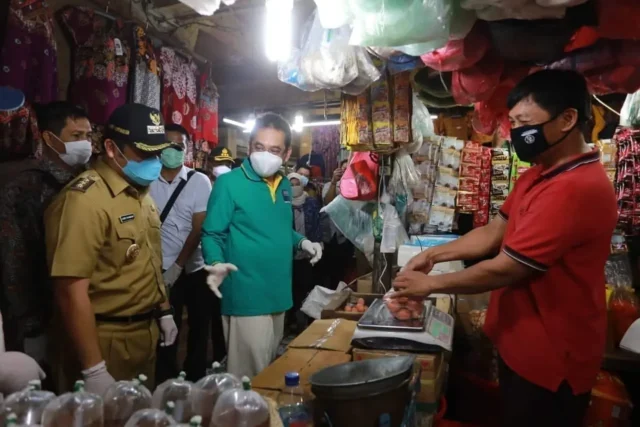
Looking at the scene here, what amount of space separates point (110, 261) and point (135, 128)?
584 mm

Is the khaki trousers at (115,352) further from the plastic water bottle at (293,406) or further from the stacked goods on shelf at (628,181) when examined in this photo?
the stacked goods on shelf at (628,181)

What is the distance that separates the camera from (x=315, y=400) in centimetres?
144

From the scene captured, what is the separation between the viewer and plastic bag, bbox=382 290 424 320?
7.13 feet

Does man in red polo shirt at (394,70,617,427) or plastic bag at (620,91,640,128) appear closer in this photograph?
man in red polo shirt at (394,70,617,427)

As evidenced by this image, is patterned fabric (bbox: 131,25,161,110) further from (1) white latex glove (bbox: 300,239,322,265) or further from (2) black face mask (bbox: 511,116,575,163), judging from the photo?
(2) black face mask (bbox: 511,116,575,163)

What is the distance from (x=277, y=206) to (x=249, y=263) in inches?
14.6

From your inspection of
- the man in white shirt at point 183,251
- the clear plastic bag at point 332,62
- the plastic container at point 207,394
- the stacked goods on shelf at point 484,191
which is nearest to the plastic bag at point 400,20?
the clear plastic bag at point 332,62

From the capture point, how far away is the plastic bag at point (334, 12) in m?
1.90

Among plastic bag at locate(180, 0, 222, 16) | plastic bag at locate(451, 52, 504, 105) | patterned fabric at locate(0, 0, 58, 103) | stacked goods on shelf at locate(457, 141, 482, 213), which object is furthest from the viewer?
stacked goods on shelf at locate(457, 141, 482, 213)

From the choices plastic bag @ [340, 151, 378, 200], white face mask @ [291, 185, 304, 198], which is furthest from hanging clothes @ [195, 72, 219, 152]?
plastic bag @ [340, 151, 378, 200]

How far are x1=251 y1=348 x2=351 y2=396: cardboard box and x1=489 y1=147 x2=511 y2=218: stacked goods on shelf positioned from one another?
2.89m

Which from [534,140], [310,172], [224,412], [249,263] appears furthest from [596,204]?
[310,172]

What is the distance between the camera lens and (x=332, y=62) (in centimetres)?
251

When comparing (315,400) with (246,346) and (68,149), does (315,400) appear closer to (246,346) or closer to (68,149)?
(246,346)
